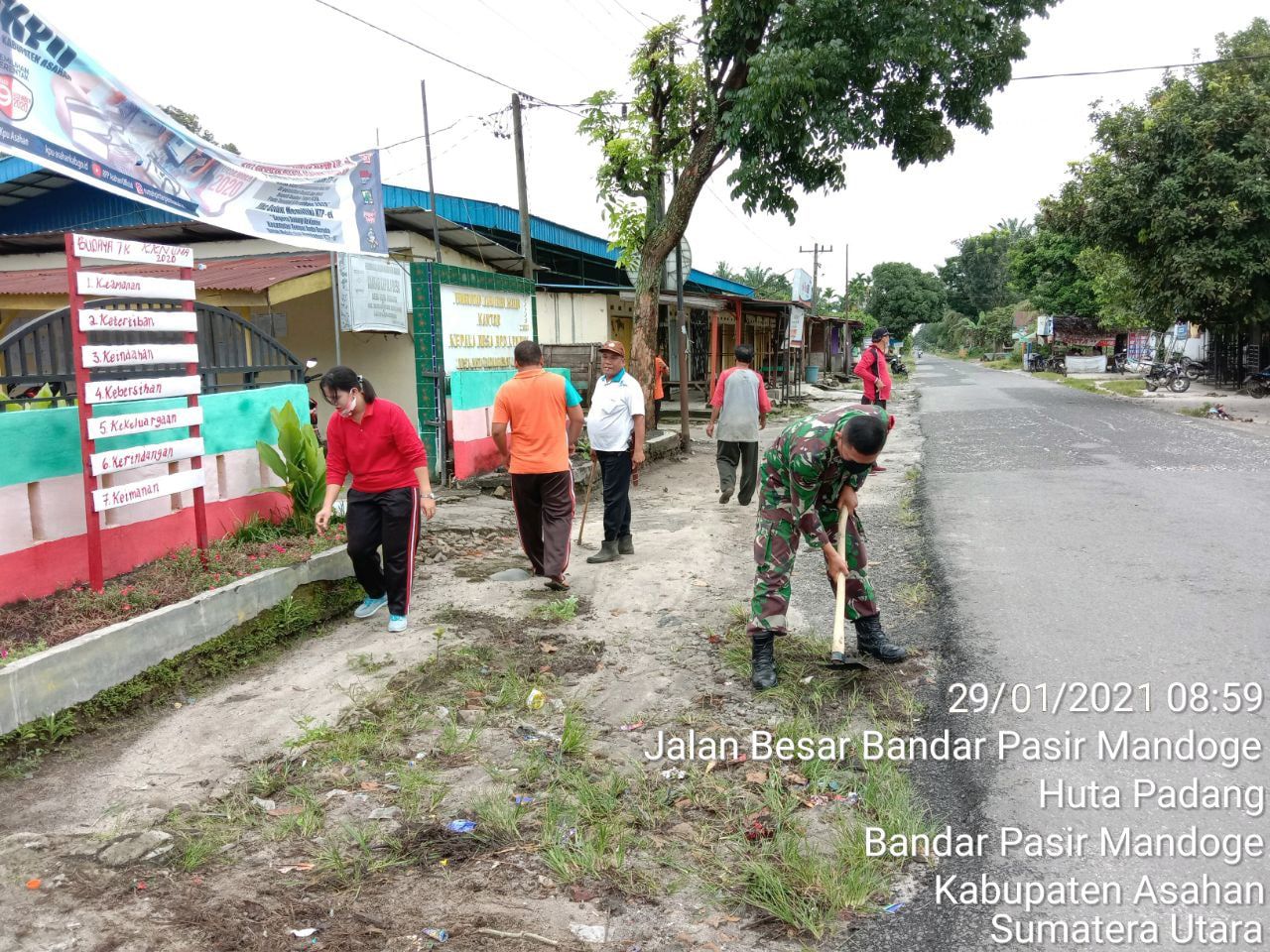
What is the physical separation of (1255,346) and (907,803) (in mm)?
29063

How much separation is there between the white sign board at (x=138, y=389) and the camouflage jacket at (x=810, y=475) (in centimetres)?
354

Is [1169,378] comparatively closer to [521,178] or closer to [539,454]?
[521,178]

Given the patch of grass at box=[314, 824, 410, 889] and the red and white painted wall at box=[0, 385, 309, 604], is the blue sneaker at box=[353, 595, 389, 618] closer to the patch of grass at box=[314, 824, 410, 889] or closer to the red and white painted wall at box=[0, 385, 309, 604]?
the red and white painted wall at box=[0, 385, 309, 604]

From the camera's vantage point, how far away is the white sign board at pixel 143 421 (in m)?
4.92

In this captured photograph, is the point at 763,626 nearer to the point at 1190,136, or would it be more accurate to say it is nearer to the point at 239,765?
the point at 239,765

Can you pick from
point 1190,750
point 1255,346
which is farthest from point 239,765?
point 1255,346

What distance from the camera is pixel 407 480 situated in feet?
18.3

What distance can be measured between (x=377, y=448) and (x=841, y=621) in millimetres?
2899

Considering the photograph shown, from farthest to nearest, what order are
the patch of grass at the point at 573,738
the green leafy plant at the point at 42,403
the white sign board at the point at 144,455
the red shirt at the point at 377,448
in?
1. the red shirt at the point at 377,448
2. the green leafy plant at the point at 42,403
3. the white sign board at the point at 144,455
4. the patch of grass at the point at 573,738

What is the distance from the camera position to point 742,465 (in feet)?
32.6

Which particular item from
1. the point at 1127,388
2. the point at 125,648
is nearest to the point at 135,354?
the point at 125,648

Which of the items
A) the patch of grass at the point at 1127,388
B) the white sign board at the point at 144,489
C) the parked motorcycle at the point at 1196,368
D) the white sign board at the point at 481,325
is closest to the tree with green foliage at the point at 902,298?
the patch of grass at the point at 1127,388

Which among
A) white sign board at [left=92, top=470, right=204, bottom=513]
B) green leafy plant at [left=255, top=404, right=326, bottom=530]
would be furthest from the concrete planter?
green leafy plant at [left=255, top=404, right=326, bottom=530]

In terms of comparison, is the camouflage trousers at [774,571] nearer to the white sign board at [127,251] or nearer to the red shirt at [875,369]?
the white sign board at [127,251]
